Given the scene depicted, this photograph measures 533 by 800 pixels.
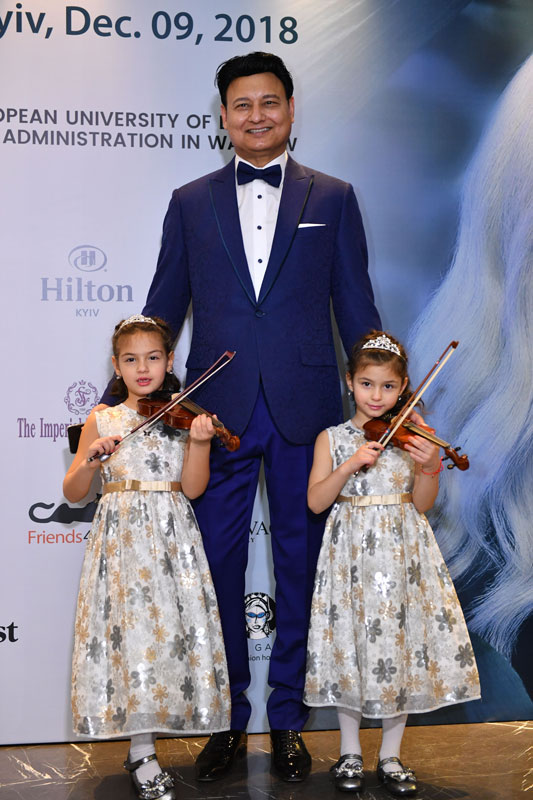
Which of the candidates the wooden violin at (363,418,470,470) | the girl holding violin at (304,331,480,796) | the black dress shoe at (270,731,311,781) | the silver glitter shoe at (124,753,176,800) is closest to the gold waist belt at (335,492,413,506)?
the girl holding violin at (304,331,480,796)

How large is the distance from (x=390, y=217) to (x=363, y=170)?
0.64 ft

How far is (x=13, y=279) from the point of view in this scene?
331 centimetres

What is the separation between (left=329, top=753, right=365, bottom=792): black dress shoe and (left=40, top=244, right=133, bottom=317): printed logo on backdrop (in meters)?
1.69

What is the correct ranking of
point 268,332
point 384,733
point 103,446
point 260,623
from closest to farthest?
1. point 103,446
2. point 384,733
3. point 268,332
4. point 260,623

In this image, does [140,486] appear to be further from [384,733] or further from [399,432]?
[384,733]

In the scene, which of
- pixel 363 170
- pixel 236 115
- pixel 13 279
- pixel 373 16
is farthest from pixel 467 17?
pixel 13 279

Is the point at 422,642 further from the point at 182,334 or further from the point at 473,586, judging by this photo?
the point at 182,334

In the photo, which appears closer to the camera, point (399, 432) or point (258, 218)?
point (399, 432)

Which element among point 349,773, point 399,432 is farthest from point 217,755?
point 399,432

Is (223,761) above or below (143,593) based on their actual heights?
below

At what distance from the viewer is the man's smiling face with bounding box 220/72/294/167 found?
2992mm

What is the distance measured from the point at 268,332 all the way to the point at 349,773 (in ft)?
4.33

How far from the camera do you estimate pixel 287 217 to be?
119 inches

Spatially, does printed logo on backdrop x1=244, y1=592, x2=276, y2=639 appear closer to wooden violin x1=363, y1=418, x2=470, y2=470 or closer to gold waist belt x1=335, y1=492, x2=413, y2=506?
gold waist belt x1=335, y1=492, x2=413, y2=506
